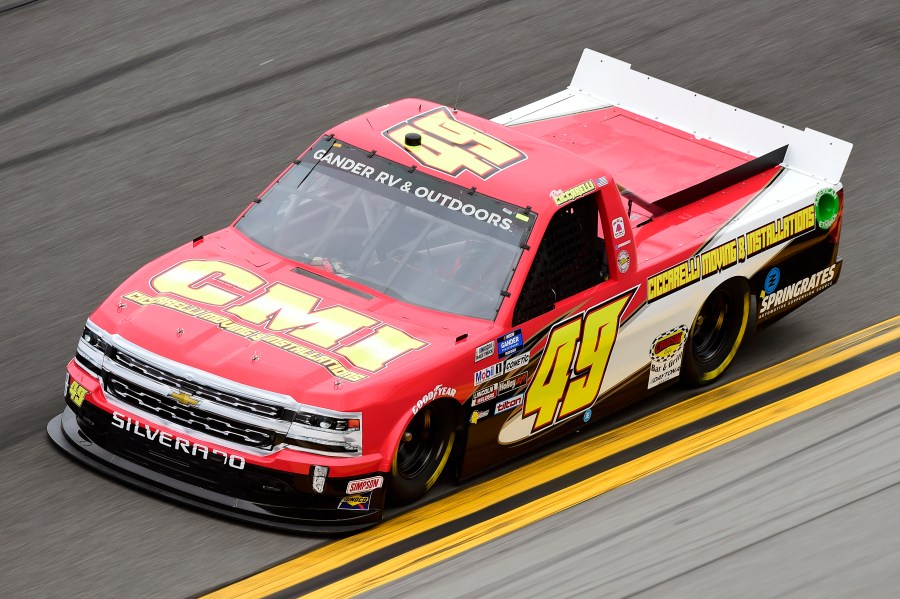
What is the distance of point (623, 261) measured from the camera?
9305 millimetres

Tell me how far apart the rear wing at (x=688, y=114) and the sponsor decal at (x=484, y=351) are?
10.5 ft

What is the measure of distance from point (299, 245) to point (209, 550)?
1.95 m

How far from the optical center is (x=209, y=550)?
7953 mm

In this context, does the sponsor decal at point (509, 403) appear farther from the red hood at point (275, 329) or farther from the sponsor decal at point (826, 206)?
the sponsor decal at point (826, 206)

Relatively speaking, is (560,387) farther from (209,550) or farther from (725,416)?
(209,550)

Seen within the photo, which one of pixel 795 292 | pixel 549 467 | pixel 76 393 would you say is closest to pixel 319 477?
pixel 76 393

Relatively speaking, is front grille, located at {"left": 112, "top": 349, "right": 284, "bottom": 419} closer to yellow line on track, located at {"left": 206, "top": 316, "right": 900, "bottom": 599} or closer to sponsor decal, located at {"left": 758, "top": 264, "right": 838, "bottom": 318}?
yellow line on track, located at {"left": 206, "top": 316, "right": 900, "bottom": 599}

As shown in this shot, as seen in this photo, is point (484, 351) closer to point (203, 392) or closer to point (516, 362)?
point (516, 362)

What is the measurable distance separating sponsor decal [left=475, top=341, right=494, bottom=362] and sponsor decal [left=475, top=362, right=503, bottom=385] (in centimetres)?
6

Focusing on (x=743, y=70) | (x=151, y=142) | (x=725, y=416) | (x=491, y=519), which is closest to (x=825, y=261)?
(x=725, y=416)

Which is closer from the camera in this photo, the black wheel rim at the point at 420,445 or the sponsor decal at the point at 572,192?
the black wheel rim at the point at 420,445

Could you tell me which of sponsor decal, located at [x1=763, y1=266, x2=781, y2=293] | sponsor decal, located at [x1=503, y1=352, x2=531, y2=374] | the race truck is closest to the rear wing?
→ the race truck

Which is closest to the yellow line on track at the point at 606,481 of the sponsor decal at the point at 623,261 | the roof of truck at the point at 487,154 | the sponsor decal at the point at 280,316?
the sponsor decal at the point at 280,316

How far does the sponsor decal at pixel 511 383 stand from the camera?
8.67 metres
